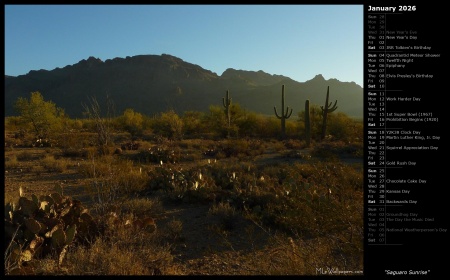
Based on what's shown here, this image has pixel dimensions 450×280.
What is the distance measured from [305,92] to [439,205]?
93.6 m

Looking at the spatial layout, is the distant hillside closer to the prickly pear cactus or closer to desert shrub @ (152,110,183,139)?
desert shrub @ (152,110,183,139)

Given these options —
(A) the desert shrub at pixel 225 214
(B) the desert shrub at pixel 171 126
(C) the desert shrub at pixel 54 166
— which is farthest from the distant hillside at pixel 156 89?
(A) the desert shrub at pixel 225 214

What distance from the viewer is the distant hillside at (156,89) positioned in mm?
86625

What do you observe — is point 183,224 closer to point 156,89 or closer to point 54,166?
point 54,166

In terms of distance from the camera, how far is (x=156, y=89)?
95.2 meters

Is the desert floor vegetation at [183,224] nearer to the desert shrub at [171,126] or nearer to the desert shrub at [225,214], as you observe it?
the desert shrub at [225,214]

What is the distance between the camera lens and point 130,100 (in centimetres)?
8788

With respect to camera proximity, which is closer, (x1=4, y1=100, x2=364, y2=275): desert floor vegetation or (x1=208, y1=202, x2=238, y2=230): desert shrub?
(x1=4, y1=100, x2=364, y2=275): desert floor vegetation

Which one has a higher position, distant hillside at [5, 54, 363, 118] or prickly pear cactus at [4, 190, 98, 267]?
distant hillside at [5, 54, 363, 118]

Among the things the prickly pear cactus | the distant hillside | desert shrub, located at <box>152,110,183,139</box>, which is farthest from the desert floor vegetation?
the distant hillside

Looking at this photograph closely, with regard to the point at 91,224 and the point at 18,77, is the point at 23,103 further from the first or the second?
the point at 18,77

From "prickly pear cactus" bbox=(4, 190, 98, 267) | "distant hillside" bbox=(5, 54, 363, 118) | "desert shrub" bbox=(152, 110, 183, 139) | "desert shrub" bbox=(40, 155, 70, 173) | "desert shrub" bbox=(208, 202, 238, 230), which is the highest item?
"distant hillside" bbox=(5, 54, 363, 118)

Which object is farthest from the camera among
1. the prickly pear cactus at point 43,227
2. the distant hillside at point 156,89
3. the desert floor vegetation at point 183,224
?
the distant hillside at point 156,89

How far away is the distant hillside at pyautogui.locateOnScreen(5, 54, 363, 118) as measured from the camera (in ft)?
284
